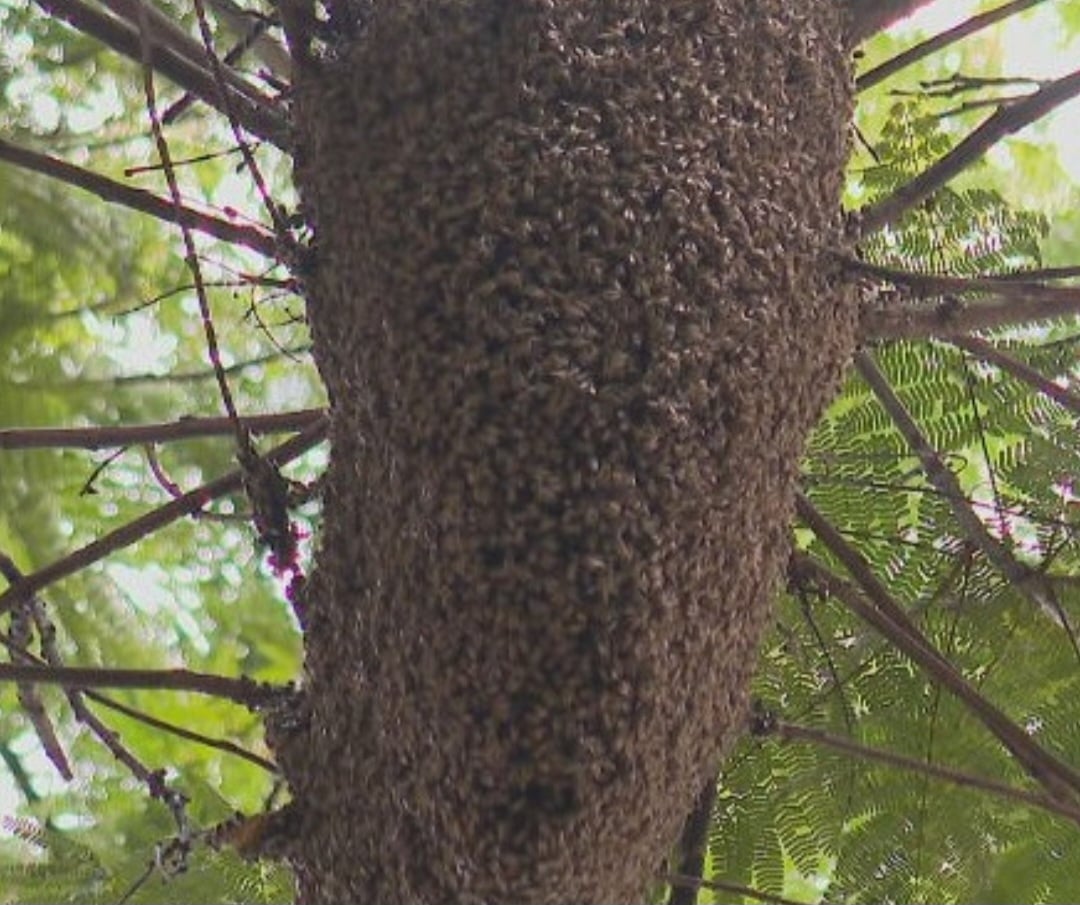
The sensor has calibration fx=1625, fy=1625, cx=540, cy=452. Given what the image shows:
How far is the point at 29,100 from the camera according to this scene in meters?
2.44

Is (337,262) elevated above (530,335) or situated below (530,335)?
above

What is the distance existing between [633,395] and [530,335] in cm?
8

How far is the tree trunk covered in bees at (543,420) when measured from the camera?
3.46 ft

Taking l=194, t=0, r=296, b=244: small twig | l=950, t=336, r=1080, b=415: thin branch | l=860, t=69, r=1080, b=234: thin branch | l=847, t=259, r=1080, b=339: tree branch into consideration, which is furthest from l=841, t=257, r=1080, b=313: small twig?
l=194, t=0, r=296, b=244: small twig

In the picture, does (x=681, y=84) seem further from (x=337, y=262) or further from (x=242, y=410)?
(x=242, y=410)

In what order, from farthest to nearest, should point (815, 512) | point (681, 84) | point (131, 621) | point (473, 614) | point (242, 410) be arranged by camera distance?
point (242, 410), point (131, 621), point (815, 512), point (681, 84), point (473, 614)

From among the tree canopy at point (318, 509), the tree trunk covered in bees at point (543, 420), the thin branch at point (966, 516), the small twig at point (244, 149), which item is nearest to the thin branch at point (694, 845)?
the tree canopy at point (318, 509)

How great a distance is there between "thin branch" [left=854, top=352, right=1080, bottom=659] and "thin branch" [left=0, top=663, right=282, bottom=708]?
69cm

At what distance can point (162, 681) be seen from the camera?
4.15 ft

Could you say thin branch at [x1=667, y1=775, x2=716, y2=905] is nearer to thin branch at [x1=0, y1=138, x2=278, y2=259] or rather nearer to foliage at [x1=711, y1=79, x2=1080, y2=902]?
foliage at [x1=711, y1=79, x2=1080, y2=902]

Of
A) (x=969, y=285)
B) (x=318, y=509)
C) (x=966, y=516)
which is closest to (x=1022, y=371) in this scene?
(x=966, y=516)

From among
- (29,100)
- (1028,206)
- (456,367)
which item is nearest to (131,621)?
(29,100)

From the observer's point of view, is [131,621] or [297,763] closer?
[297,763]

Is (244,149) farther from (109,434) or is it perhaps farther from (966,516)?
(966,516)
